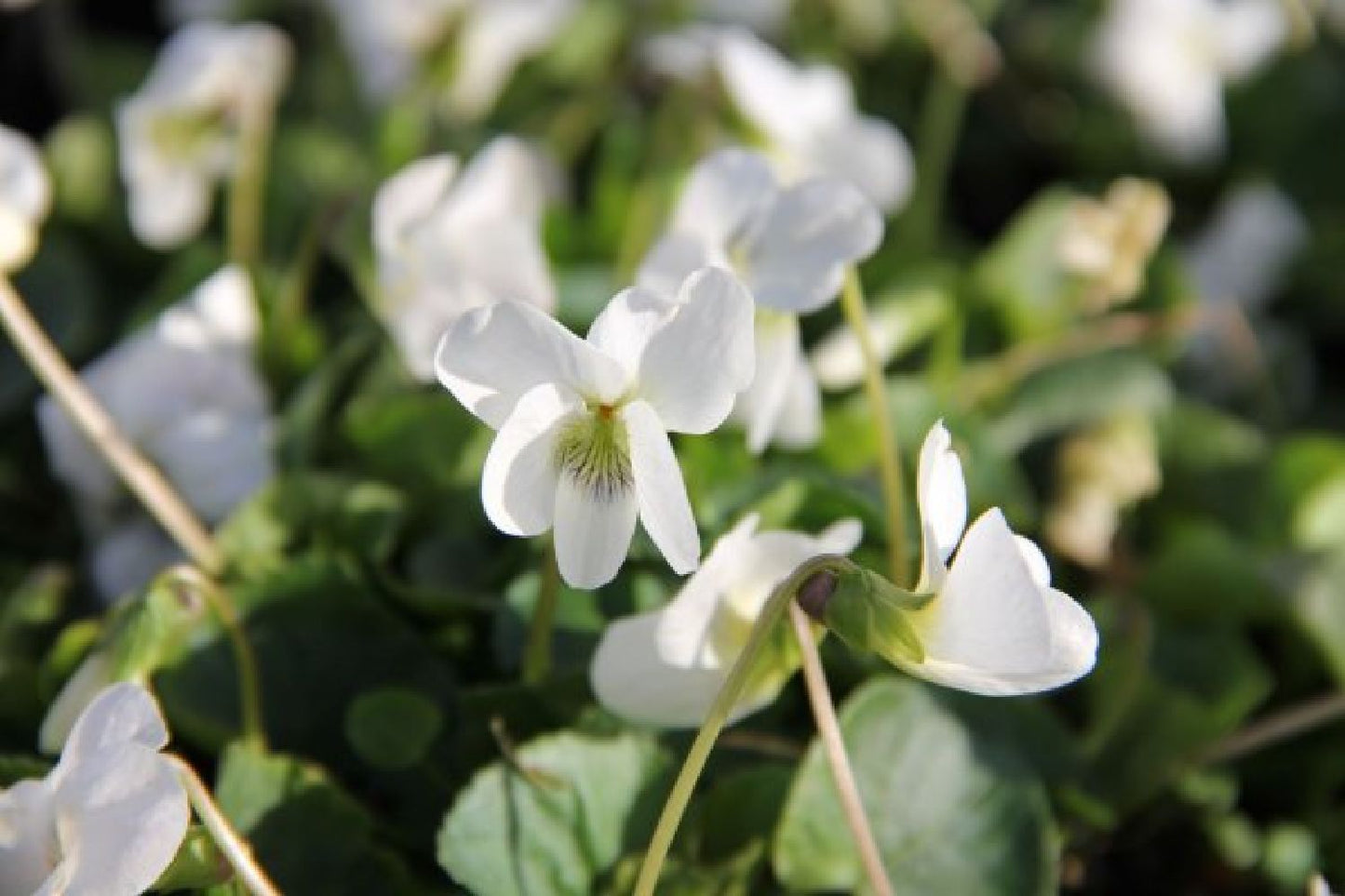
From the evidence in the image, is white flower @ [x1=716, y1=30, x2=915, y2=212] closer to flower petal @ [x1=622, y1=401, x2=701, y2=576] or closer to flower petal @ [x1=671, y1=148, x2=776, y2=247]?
flower petal @ [x1=671, y1=148, x2=776, y2=247]

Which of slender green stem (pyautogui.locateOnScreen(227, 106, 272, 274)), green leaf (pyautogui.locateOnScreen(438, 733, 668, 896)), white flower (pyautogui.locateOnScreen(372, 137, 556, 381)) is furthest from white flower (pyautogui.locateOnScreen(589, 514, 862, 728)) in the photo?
slender green stem (pyautogui.locateOnScreen(227, 106, 272, 274))

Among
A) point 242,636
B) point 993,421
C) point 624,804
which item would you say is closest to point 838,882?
point 624,804

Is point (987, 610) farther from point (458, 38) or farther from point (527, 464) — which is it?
point (458, 38)

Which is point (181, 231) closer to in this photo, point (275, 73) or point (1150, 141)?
point (275, 73)

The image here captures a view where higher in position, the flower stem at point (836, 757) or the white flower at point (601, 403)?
the white flower at point (601, 403)

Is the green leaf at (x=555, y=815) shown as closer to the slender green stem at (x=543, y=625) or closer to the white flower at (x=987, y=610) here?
the slender green stem at (x=543, y=625)

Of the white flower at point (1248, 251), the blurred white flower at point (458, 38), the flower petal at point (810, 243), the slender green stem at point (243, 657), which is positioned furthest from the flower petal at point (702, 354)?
the white flower at point (1248, 251)
